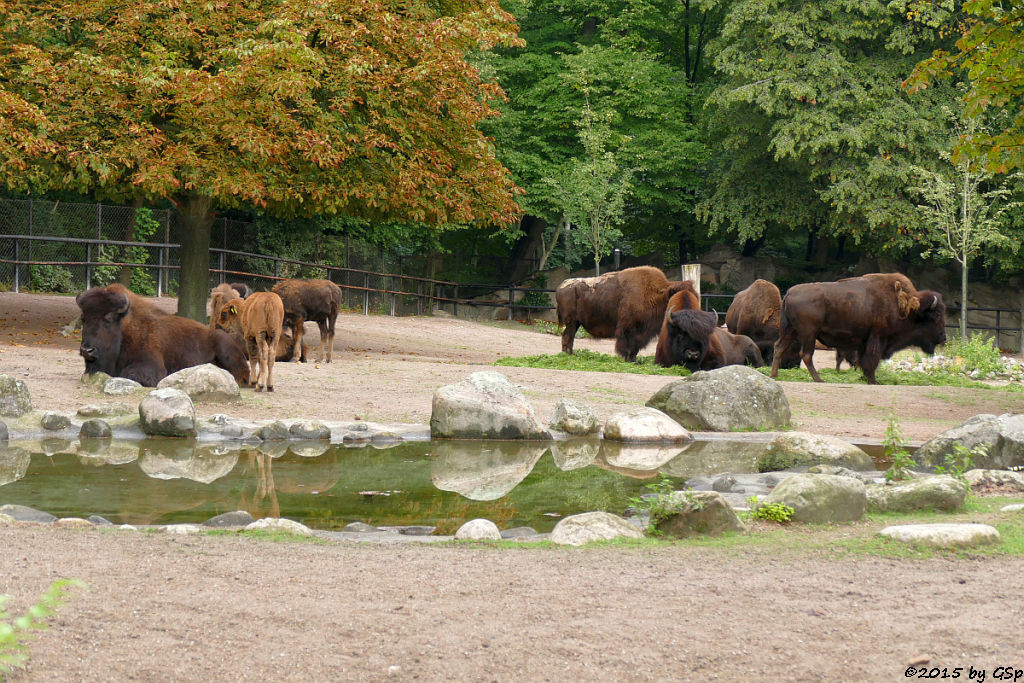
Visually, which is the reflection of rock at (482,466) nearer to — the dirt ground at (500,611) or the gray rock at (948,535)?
the dirt ground at (500,611)

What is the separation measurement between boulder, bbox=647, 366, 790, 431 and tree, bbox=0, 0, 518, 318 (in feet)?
28.5

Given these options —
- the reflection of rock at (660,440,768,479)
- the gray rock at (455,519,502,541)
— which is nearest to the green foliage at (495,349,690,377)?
the reflection of rock at (660,440,768,479)

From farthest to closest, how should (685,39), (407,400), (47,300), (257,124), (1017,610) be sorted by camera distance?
(685,39) < (47,300) < (257,124) < (407,400) < (1017,610)

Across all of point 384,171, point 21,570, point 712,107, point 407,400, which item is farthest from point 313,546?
point 712,107

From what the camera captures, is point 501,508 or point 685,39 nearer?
point 501,508

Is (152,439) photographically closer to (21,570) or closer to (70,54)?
(21,570)

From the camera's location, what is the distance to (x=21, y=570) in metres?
5.12

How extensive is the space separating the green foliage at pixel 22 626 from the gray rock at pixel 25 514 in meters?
2.37

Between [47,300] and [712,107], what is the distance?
77.7 ft

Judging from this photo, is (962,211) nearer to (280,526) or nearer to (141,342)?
(141,342)

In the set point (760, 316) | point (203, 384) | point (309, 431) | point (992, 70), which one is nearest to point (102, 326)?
point (203, 384)

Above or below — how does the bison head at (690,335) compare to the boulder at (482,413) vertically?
above

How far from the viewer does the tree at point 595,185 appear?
113 feet

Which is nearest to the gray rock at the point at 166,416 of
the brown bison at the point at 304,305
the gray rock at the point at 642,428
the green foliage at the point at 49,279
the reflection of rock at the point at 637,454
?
the reflection of rock at the point at 637,454
